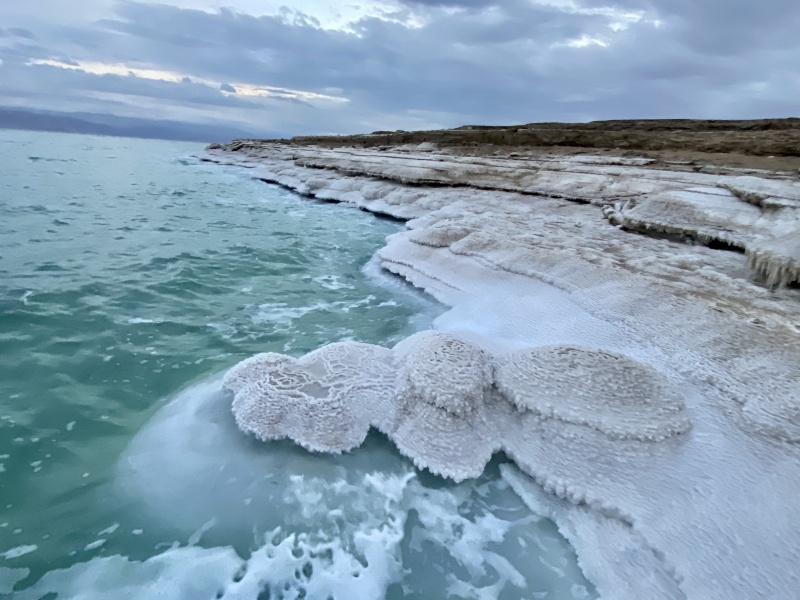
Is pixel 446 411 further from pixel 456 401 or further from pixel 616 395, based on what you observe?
pixel 616 395

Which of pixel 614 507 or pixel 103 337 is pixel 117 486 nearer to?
pixel 103 337

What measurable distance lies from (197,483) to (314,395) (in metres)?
1.28

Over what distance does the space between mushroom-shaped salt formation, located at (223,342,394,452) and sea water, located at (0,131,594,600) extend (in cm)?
16

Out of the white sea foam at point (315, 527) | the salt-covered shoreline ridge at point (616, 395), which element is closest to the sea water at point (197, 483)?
the white sea foam at point (315, 527)

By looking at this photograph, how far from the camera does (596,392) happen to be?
14.6ft

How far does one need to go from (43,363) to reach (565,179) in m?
15.8

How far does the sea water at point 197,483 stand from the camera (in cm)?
326

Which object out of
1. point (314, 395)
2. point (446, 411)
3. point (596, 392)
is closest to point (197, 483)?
point (314, 395)

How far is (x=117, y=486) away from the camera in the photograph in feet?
12.9

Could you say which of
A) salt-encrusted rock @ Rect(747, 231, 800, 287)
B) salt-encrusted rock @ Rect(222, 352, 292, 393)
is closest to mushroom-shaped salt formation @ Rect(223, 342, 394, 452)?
salt-encrusted rock @ Rect(222, 352, 292, 393)

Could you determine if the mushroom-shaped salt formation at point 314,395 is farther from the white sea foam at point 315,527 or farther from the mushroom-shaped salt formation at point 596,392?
the mushroom-shaped salt formation at point 596,392

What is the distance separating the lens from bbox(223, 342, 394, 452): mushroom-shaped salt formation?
4.37 meters

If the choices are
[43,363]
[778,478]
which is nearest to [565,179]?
[778,478]

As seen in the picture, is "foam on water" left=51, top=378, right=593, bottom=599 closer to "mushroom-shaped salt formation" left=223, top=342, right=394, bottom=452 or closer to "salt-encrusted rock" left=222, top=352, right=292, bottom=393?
"mushroom-shaped salt formation" left=223, top=342, right=394, bottom=452
